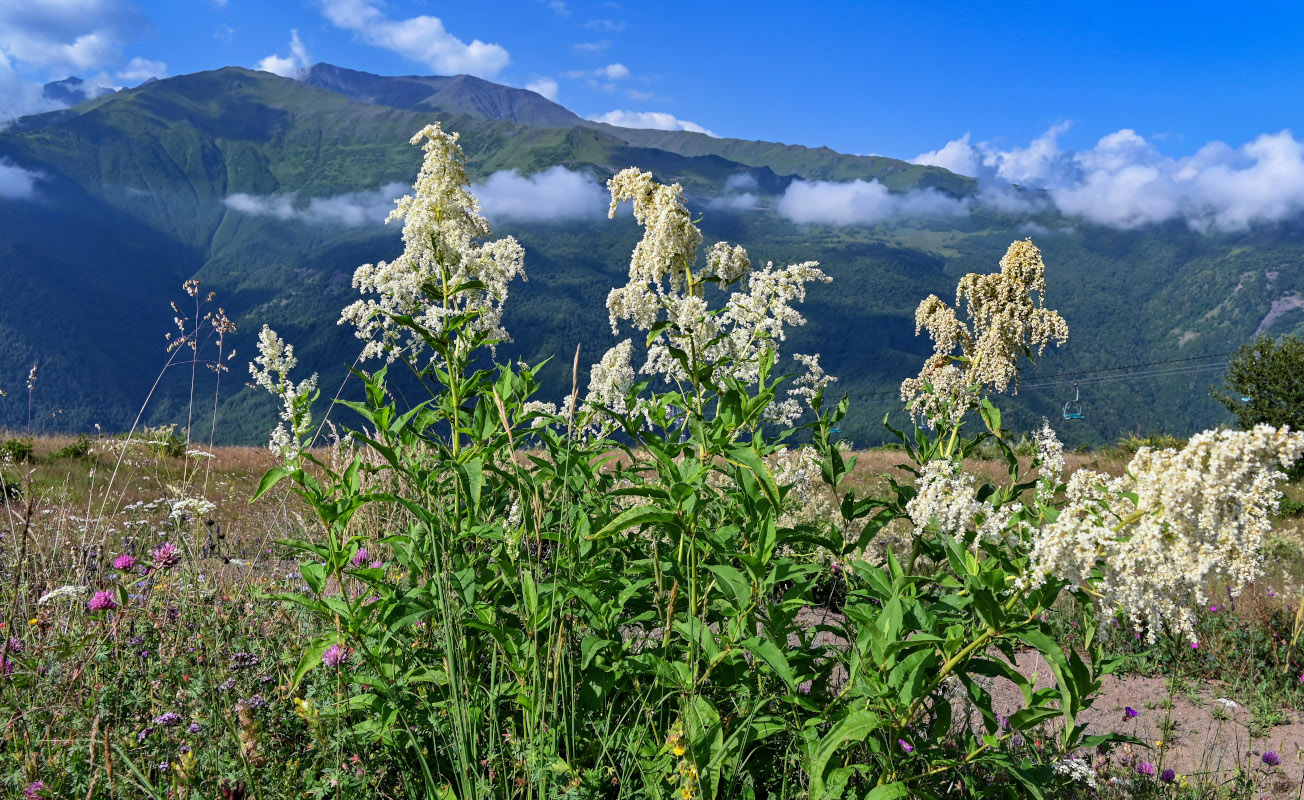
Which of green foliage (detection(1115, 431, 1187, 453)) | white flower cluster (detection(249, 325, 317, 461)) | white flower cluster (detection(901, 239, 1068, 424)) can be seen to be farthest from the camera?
green foliage (detection(1115, 431, 1187, 453))

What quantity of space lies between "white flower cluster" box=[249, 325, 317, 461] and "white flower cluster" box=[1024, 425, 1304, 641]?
2610mm

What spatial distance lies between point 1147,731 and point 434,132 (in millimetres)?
5865

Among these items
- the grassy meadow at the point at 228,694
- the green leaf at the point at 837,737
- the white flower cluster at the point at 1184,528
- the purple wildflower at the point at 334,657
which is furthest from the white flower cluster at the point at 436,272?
the white flower cluster at the point at 1184,528

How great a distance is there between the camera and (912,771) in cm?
301

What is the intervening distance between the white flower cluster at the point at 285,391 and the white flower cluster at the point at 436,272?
14.5 inches

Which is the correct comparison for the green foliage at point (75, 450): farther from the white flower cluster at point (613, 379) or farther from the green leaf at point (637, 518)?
the green leaf at point (637, 518)

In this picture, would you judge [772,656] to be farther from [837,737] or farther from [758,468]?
[758,468]

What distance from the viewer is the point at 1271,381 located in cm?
3762

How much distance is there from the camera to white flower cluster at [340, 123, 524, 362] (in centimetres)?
355

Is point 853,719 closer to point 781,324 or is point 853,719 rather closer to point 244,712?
point 244,712

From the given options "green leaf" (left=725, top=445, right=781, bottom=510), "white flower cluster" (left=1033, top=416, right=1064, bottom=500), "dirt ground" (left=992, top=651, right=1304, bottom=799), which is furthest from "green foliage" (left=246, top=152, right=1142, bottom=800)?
"dirt ground" (left=992, top=651, right=1304, bottom=799)

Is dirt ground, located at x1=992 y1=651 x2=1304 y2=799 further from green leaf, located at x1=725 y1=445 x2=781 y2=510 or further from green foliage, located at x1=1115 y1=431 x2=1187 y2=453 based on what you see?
green foliage, located at x1=1115 y1=431 x2=1187 y2=453

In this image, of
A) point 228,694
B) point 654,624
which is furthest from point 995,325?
point 228,694

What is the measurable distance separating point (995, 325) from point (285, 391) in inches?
191
